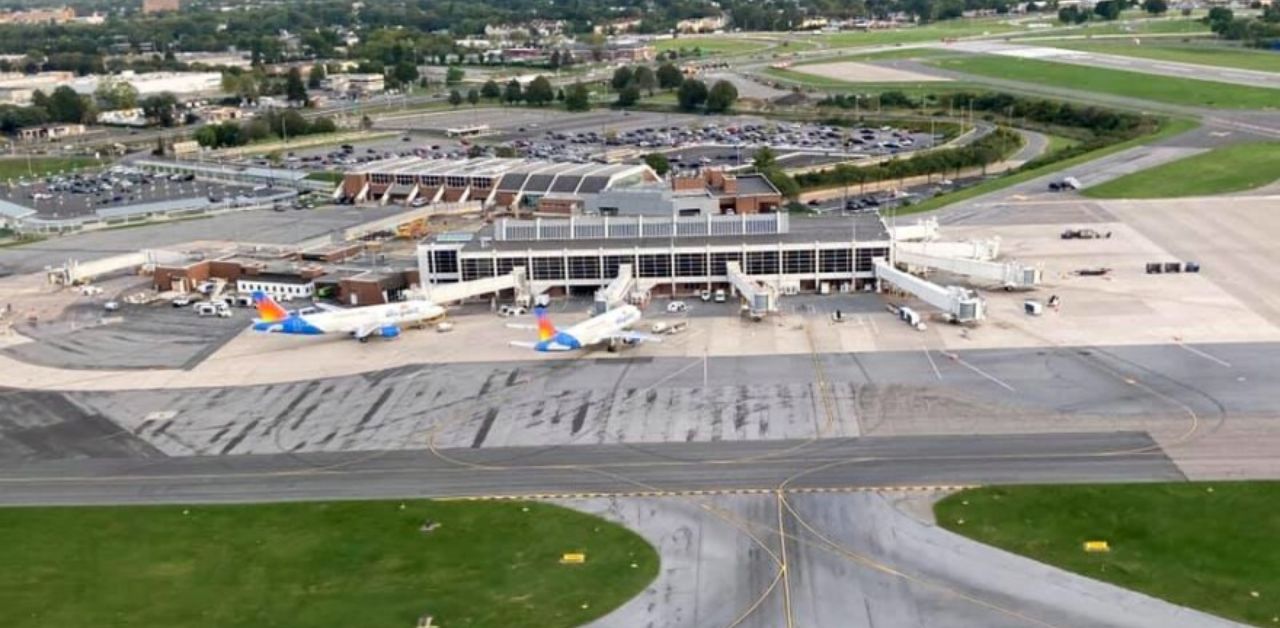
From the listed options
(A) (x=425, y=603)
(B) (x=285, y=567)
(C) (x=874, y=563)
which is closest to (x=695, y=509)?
(C) (x=874, y=563)

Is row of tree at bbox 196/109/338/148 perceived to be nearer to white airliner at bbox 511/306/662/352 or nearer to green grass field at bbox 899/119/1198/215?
green grass field at bbox 899/119/1198/215

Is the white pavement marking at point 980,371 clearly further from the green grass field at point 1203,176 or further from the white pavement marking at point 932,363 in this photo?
the green grass field at point 1203,176

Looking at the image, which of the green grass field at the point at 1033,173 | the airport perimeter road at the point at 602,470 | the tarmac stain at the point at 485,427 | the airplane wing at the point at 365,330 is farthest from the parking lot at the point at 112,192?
the airport perimeter road at the point at 602,470

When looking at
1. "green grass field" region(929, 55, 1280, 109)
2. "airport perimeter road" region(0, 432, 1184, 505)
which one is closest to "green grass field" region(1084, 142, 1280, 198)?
"green grass field" region(929, 55, 1280, 109)

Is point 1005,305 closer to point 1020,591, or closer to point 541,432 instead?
point 541,432

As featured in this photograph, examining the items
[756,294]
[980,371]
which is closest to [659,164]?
[756,294]
